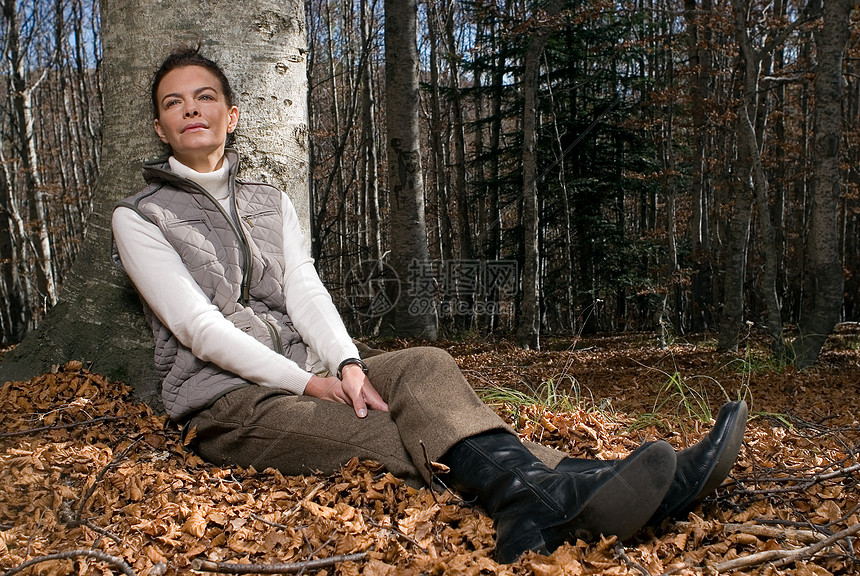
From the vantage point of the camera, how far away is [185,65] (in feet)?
8.25

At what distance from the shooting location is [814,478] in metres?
1.98

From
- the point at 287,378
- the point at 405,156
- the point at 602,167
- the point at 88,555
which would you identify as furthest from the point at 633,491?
the point at 602,167

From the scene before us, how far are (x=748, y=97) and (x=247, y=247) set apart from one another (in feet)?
19.9

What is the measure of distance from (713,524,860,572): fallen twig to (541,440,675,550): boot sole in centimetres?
23

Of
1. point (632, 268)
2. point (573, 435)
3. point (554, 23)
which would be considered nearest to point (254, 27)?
point (573, 435)

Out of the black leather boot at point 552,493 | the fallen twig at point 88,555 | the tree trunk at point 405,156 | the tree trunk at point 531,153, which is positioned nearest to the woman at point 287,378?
the black leather boot at point 552,493

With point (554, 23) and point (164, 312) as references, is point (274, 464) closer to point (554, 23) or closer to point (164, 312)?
point (164, 312)

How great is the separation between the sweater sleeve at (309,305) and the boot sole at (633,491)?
3.48 feet

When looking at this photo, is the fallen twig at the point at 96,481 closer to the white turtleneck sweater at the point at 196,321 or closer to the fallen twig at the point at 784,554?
the white turtleneck sweater at the point at 196,321

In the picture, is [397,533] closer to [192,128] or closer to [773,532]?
[773,532]

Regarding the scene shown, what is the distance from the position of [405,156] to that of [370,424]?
5.87 metres

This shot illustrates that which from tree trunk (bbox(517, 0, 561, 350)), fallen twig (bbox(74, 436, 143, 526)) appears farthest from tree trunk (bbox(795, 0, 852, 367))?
fallen twig (bbox(74, 436, 143, 526))

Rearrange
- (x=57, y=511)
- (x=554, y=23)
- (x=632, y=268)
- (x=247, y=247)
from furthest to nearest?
(x=632, y=268) < (x=554, y=23) < (x=247, y=247) < (x=57, y=511)

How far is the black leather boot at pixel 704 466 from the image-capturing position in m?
1.73
